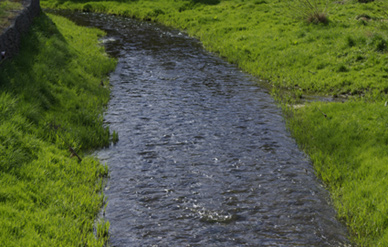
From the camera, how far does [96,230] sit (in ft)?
29.1

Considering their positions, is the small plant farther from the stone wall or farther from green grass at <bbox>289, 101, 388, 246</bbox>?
the stone wall

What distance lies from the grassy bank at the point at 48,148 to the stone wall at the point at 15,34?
1.11 feet

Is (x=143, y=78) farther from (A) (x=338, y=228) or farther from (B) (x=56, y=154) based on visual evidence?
(A) (x=338, y=228)

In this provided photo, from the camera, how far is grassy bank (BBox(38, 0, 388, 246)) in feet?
33.9

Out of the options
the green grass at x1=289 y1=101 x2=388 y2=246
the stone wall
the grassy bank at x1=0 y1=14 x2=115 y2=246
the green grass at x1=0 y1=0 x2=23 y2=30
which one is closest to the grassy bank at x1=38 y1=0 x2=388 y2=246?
the green grass at x1=289 y1=101 x2=388 y2=246

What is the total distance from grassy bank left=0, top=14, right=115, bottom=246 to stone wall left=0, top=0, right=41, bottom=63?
1.11 ft

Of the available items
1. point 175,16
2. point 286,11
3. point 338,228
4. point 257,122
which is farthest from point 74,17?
point 338,228

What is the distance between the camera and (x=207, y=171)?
38.2 ft

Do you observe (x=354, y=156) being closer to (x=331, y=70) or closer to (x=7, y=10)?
(x=331, y=70)

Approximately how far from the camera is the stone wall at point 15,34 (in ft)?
44.8

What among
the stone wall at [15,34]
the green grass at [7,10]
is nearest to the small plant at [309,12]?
the stone wall at [15,34]

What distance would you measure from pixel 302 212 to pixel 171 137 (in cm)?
584

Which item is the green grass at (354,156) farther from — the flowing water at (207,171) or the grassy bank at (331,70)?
the flowing water at (207,171)

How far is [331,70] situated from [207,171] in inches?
468
